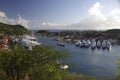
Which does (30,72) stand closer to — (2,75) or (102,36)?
(2,75)

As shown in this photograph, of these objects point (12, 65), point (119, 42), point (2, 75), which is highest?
point (12, 65)

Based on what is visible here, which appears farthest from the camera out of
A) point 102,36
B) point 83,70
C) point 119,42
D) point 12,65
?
point 102,36

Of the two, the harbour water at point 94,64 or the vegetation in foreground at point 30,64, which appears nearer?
the vegetation in foreground at point 30,64

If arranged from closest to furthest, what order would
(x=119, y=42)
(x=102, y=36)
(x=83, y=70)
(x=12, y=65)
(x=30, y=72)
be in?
1. (x=12, y=65)
2. (x=30, y=72)
3. (x=83, y=70)
4. (x=119, y=42)
5. (x=102, y=36)

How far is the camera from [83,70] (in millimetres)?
48594

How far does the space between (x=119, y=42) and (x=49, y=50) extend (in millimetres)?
101642

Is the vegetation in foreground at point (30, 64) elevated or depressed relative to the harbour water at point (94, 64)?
elevated

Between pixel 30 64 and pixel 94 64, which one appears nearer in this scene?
pixel 30 64

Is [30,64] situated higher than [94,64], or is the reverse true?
[30,64]

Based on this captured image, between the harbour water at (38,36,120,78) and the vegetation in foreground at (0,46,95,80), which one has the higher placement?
the vegetation in foreground at (0,46,95,80)

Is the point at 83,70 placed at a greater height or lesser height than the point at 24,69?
lesser

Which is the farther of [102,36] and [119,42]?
[102,36]

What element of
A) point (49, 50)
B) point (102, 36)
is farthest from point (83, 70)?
point (102, 36)

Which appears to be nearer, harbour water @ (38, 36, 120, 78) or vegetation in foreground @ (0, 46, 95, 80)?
vegetation in foreground @ (0, 46, 95, 80)
